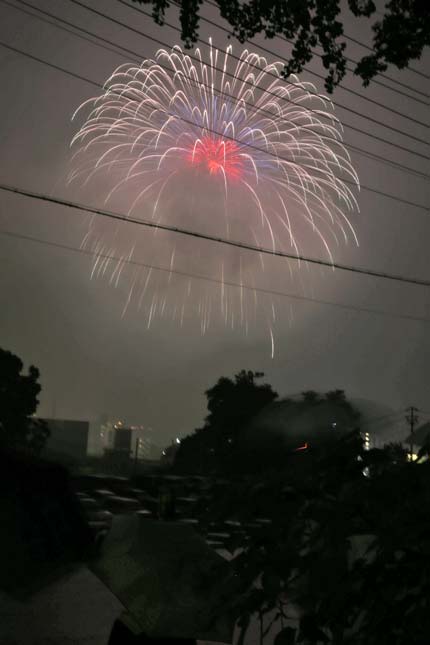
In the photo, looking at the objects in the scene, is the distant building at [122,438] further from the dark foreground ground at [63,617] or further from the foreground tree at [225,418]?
the dark foreground ground at [63,617]

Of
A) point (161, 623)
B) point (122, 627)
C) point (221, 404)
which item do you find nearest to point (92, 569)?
point (122, 627)

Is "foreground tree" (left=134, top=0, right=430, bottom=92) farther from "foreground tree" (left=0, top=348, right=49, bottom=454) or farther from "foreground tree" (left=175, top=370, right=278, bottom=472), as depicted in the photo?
"foreground tree" (left=175, top=370, right=278, bottom=472)

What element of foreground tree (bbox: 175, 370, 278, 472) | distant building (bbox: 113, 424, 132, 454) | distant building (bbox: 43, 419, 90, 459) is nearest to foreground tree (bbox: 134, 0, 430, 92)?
foreground tree (bbox: 175, 370, 278, 472)

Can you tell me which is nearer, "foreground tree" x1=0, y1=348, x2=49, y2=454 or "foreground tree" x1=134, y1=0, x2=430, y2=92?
"foreground tree" x1=134, y1=0, x2=430, y2=92

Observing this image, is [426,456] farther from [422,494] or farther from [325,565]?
[325,565]

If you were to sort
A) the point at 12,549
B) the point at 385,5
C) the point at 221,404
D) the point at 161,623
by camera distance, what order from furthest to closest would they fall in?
the point at 221,404 < the point at 385,5 < the point at 12,549 < the point at 161,623

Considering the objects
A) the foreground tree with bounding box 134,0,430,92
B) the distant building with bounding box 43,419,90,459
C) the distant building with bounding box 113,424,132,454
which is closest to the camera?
the foreground tree with bounding box 134,0,430,92

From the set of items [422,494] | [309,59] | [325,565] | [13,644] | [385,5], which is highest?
[385,5]
